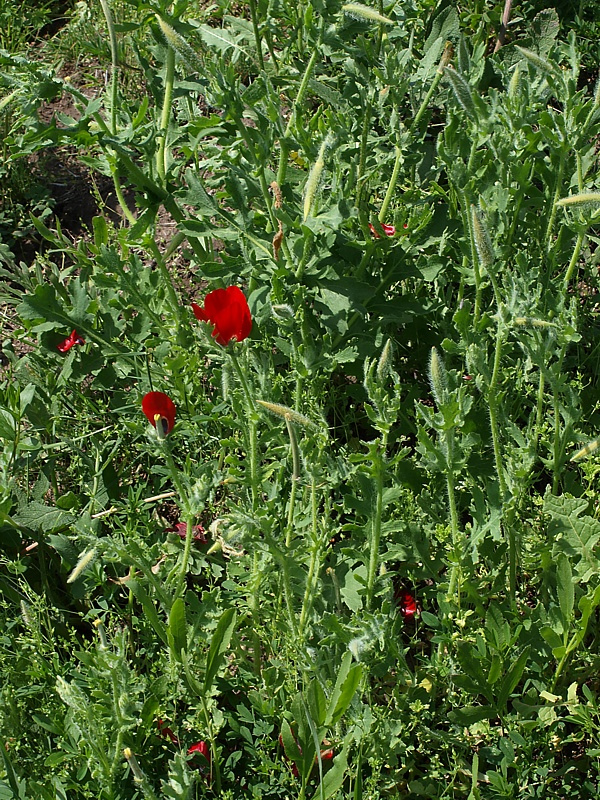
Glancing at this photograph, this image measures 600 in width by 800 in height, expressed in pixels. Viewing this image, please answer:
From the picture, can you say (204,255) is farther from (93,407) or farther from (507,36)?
(507,36)

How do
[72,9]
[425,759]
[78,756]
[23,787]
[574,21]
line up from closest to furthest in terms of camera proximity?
1. [23,787]
2. [78,756]
3. [425,759]
4. [574,21]
5. [72,9]

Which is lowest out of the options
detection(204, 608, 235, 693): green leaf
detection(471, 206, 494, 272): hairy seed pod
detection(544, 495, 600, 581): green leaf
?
detection(544, 495, 600, 581): green leaf

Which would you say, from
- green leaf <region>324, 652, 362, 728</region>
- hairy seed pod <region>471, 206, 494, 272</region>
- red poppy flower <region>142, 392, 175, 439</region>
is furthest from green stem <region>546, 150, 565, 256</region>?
green leaf <region>324, 652, 362, 728</region>

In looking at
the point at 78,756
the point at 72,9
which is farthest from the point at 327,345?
the point at 72,9

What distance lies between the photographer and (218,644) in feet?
5.62

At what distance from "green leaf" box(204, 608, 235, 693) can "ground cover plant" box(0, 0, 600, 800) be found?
0.06 feet

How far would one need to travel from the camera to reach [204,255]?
7.61ft

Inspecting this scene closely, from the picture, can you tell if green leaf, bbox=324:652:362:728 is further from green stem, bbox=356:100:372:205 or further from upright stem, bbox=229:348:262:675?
green stem, bbox=356:100:372:205

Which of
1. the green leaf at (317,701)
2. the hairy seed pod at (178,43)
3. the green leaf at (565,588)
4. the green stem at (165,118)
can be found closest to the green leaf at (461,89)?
the hairy seed pod at (178,43)

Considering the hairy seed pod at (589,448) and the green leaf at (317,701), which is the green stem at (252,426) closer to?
the green leaf at (317,701)

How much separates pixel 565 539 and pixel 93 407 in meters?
1.23

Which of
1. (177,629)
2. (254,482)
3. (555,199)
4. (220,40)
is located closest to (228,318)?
(254,482)

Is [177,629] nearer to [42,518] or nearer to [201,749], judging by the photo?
[201,749]

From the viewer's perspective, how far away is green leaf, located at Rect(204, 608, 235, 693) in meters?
1.71
